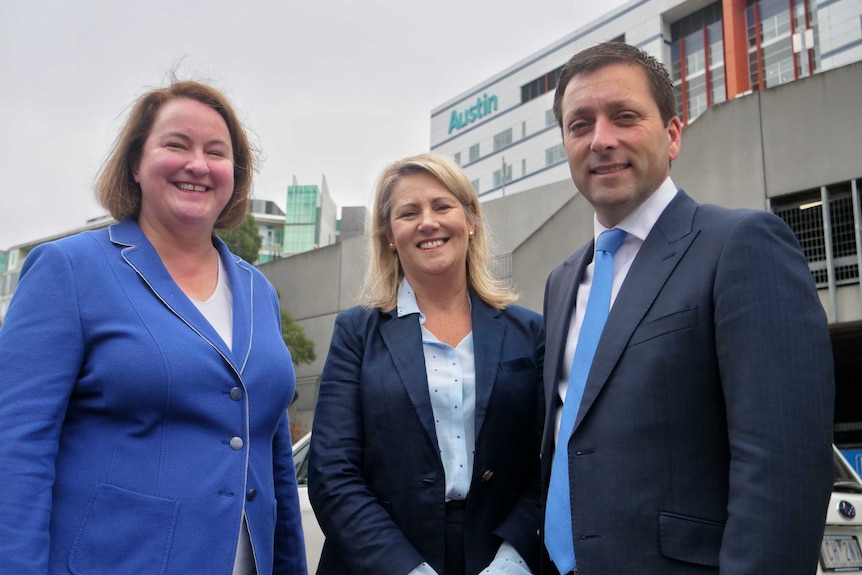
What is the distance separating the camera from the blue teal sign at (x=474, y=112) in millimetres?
46656

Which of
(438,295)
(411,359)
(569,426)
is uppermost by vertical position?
Result: (438,295)

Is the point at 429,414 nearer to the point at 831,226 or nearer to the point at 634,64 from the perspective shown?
the point at 634,64

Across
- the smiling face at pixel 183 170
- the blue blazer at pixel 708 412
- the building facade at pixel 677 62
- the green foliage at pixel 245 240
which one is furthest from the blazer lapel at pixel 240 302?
the building facade at pixel 677 62

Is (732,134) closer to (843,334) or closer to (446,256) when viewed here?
(843,334)

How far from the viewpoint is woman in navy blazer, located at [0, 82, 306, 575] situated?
1.80m

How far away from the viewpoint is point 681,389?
1758mm

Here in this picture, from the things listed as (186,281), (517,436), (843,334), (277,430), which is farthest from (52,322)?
(843,334)

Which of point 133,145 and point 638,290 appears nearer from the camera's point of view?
point 638,290

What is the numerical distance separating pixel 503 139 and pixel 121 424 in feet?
146

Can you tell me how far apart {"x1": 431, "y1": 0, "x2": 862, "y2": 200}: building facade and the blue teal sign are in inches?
2.6

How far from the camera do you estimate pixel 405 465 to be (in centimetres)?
240

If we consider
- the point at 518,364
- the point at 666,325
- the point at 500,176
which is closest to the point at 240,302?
the point at 518,364

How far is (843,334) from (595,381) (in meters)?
13.4

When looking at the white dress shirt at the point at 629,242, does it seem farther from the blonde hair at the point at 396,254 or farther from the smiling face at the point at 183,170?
the smiling face at the point at 183,170
